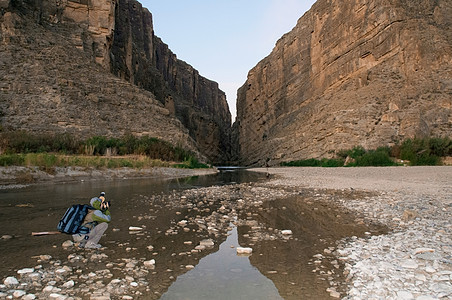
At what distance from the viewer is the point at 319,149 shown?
38.1m

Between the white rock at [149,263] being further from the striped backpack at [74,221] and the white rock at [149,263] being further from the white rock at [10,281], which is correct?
the white rock at [10,281]

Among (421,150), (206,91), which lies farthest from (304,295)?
(206,91)

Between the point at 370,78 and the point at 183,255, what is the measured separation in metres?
36.6

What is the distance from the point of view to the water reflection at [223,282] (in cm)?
335

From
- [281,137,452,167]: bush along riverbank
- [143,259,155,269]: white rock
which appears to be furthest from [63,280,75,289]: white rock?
[281,137,452,167]: bush along riverbank

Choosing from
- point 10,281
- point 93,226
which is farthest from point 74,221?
point 10,281

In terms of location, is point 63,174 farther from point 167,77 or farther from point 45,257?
point 167,77

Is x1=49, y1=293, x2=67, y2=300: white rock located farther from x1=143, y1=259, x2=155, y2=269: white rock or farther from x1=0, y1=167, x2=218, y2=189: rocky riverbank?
x1=0, y1=167, x2=218, y2=189: rocky riverbank

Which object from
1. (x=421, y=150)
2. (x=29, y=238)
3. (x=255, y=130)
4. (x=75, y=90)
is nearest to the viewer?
(x=29, y=238)

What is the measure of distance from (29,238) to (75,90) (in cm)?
2950

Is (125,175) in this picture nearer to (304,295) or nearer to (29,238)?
(29,238)

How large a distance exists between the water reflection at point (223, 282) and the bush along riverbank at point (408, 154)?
25495 millimetres

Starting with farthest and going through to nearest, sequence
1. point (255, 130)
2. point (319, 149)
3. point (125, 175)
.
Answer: point (255, 130)
point (319, 149)
point (125, 175)

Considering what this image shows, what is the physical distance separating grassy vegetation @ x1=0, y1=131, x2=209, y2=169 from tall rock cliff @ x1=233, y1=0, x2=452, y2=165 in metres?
18.5
